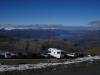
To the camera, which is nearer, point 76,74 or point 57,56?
point 76,74

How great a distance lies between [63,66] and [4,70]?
6.46m

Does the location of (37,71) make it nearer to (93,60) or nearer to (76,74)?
(76,74)

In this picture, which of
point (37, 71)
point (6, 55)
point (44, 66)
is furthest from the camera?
point (6, 55)

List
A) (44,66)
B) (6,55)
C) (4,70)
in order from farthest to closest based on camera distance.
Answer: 1. (6,55)
2. (44,66)
3. (4,70)

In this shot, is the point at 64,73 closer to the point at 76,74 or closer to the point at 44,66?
the point at 76,74

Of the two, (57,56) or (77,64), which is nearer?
(77,64)

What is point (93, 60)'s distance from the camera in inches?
1030

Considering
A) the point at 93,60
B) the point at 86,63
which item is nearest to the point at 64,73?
the point at 86,63

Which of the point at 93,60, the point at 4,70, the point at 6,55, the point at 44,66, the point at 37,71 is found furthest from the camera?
the point at 6,55

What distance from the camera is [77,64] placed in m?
23.7

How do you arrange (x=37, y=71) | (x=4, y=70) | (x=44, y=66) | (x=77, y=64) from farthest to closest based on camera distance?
(x=77, y=64), (x=44, y=66), (x=37, y=71), (x=4, y=70)

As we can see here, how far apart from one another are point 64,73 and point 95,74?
272cm

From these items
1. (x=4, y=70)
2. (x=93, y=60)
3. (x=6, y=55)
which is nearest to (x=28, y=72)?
(x=4, y=70)

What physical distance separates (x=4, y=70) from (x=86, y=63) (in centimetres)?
1050
